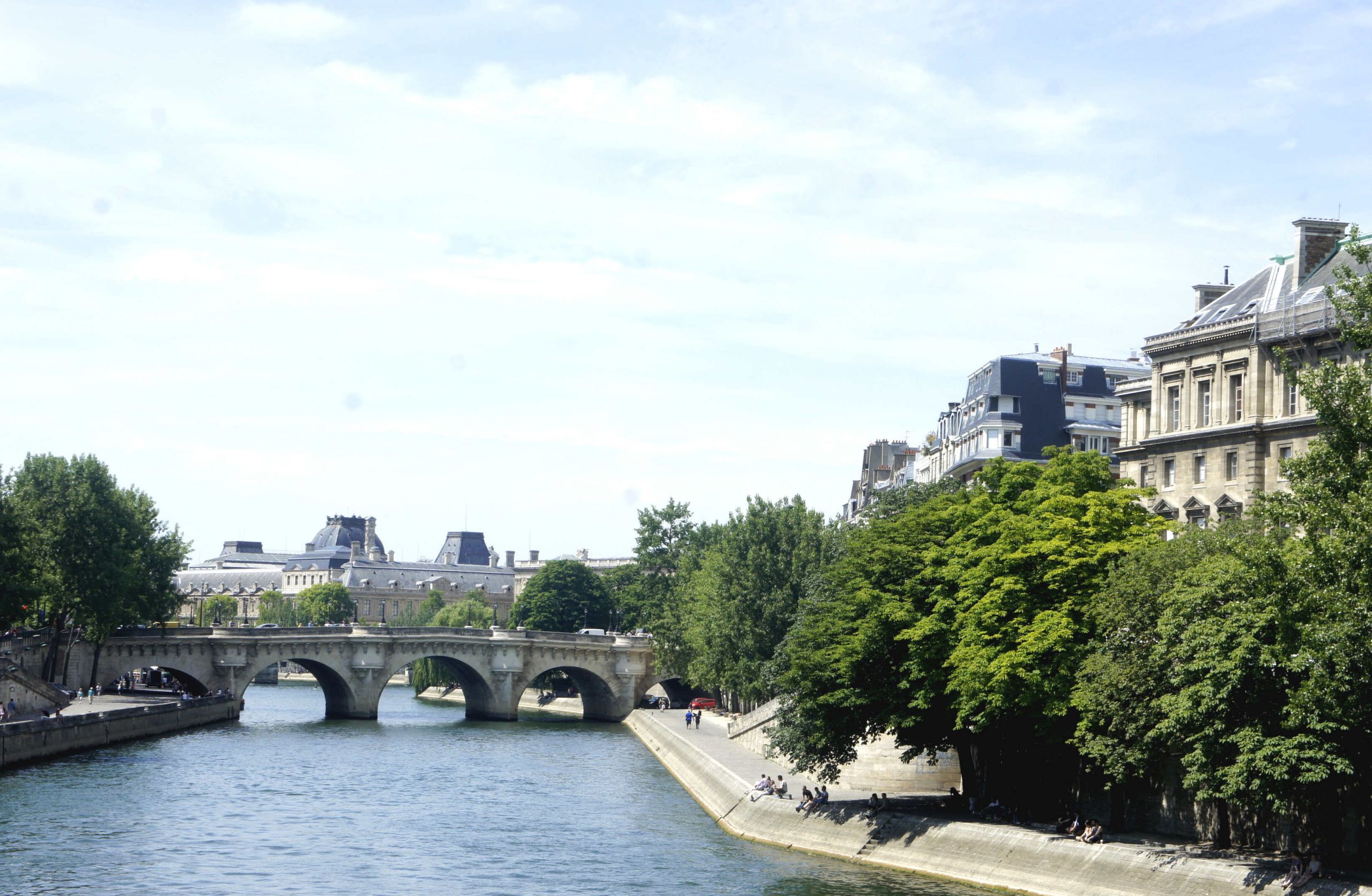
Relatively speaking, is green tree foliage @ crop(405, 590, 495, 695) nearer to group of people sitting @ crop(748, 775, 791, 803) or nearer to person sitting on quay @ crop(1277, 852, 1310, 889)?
group of people sitting @ crop(748, 775, 791, 803)

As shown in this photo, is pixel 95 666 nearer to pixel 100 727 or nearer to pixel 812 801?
pixel 100 727

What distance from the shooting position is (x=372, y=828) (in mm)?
59938

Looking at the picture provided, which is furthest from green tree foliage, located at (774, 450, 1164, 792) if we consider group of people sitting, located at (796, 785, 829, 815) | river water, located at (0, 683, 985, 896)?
river water, located at (0, 683, 985, 896)

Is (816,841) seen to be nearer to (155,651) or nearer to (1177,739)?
(1177,739)

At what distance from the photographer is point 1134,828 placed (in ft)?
162

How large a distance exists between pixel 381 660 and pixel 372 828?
179 feet

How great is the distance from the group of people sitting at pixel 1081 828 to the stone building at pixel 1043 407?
3840 cm

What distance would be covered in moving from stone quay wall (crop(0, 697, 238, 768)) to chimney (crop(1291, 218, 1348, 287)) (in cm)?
5400

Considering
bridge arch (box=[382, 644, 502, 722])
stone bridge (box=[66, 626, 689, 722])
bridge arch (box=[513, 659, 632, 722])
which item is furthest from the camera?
bridge arch (box=[513, 659, 632, 722])

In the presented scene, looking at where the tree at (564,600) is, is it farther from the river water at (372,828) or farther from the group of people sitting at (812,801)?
the group of people sitting at (812,801)

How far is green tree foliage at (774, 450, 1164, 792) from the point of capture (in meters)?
48.4

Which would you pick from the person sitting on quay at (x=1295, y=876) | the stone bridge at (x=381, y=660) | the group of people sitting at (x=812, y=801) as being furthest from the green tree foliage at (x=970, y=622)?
the stone bridge at (x=381, y=660)

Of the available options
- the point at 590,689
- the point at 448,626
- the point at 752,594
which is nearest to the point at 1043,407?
the point at 752,594

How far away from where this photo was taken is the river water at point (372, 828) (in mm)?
48062
